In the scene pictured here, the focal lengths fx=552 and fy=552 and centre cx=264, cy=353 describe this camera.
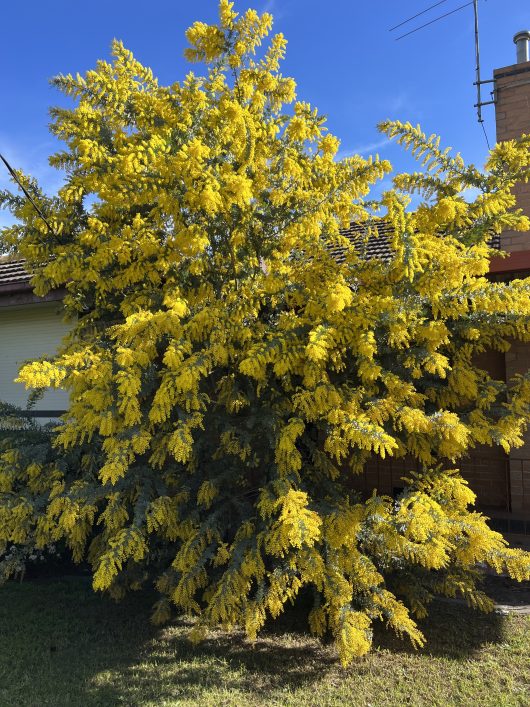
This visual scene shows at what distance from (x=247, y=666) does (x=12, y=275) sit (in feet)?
22.6

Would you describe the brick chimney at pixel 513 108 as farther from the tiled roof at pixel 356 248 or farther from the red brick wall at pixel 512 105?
the tiled roof at pixel 356 248

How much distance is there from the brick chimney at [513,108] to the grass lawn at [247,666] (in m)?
3.82

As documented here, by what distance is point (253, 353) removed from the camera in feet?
12.7

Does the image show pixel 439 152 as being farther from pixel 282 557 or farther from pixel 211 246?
pixel 282 557

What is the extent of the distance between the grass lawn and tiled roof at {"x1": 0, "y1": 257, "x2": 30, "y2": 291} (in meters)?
4.43

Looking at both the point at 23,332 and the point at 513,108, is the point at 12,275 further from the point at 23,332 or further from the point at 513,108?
the point at 513,108

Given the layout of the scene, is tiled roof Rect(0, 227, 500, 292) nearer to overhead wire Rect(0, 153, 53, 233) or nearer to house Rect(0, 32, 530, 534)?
house Rect(0, 32, 530, 534)

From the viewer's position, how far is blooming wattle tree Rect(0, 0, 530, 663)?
386cm

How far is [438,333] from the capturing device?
13.0 ft

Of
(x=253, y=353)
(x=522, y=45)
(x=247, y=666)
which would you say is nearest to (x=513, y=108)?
(x=522, y=45)

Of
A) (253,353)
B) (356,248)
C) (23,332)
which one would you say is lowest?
(253,353)

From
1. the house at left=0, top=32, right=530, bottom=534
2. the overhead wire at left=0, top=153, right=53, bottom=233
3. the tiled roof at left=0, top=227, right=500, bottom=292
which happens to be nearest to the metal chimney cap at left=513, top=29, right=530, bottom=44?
the house at left=0, top=32, right=530, bottom=534

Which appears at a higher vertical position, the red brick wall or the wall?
the red brick wall

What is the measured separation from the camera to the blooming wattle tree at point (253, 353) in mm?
3855
